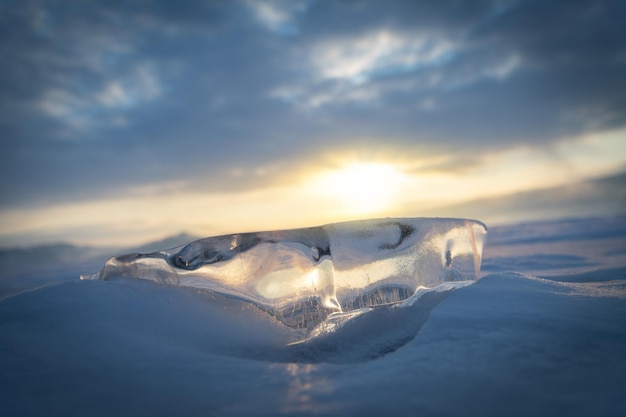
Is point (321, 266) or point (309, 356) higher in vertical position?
point (321, 266)

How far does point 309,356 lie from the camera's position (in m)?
1.77

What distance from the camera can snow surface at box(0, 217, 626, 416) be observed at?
3.98ft

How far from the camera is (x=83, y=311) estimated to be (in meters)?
1.88

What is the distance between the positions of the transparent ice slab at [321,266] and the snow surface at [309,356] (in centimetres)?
13

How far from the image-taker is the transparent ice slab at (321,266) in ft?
7.59

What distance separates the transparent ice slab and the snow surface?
5.0 inches

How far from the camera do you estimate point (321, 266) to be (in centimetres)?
253

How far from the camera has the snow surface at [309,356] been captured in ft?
3.98

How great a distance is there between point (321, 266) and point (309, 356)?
0.82m

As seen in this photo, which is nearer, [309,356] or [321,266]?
[309,356]

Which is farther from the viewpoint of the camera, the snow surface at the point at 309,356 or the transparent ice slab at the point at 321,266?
the transparent ice slab at the point at 321,266

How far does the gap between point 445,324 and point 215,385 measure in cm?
99

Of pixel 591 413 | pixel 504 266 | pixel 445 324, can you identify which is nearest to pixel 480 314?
pixel 445 324

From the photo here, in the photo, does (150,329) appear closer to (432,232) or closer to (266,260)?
(266,260)
